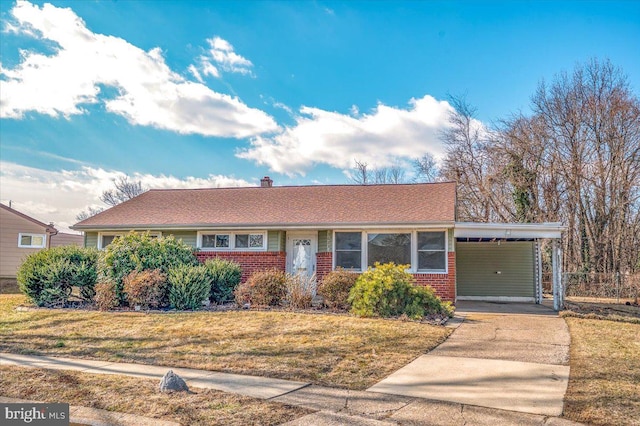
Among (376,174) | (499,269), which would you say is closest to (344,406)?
(499,269)

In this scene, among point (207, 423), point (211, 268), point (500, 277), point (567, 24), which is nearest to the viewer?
Result: point (207, 423)

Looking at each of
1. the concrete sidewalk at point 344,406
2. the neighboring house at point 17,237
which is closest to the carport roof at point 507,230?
the concrete sidewalk at point 344,406

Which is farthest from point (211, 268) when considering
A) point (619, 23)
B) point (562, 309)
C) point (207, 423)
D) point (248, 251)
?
point (619, 23)

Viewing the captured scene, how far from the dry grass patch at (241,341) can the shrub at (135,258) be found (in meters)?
1.57

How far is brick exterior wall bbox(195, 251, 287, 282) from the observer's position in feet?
49.0

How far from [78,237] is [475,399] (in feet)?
87.7

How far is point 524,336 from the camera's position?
340 inches

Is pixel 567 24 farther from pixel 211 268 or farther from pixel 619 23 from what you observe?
pixel 211 268

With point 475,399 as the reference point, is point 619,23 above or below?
above

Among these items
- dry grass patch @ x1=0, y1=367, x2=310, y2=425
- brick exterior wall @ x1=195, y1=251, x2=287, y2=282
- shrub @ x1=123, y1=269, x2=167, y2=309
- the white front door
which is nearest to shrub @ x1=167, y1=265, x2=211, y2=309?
shrub @ x1=123, y1=269, x2=167, y2=309

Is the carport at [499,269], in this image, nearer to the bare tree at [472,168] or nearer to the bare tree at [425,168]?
the bare tree at [472,168]

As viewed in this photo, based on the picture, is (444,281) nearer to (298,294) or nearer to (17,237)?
(298,294)

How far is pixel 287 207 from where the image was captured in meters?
16.3

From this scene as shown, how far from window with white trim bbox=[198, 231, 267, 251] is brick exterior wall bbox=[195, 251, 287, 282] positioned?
21 centimetres
